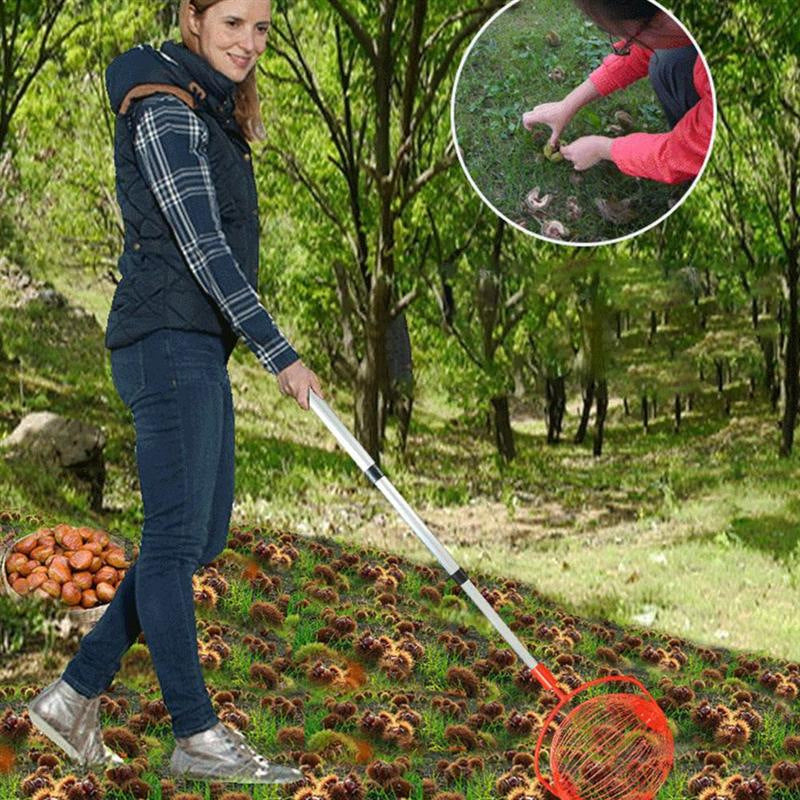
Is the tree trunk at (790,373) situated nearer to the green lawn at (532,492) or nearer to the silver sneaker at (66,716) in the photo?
the green lawn at (532,492)

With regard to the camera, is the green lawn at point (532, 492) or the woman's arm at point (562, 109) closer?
the woman's arm at point (562, 109)

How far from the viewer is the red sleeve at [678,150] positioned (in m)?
6.38

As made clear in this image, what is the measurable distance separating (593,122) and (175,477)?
3.20 metres

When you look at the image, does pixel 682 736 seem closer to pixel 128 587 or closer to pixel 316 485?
pixel 128 587

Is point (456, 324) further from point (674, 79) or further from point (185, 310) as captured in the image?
point (185, 310)

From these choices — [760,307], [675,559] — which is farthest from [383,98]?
[760,307]

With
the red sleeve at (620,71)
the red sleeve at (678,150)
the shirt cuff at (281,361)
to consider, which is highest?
the red sleeve at (620,71)

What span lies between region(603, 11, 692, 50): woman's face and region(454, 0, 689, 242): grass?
94mm

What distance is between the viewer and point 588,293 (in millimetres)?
15969

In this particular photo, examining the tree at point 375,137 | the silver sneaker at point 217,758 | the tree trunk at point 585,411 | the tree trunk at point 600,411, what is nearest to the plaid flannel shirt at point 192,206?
the silver sneaker at point 217,758

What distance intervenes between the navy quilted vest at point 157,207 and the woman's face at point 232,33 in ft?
0.15

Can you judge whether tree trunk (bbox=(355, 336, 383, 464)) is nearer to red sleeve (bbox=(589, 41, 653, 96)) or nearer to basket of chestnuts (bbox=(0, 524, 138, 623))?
basket of chestnuts (bbox=(0, 524, 138, 623))

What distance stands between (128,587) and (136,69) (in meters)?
1.74

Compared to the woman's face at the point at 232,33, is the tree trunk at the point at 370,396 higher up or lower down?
lower down
